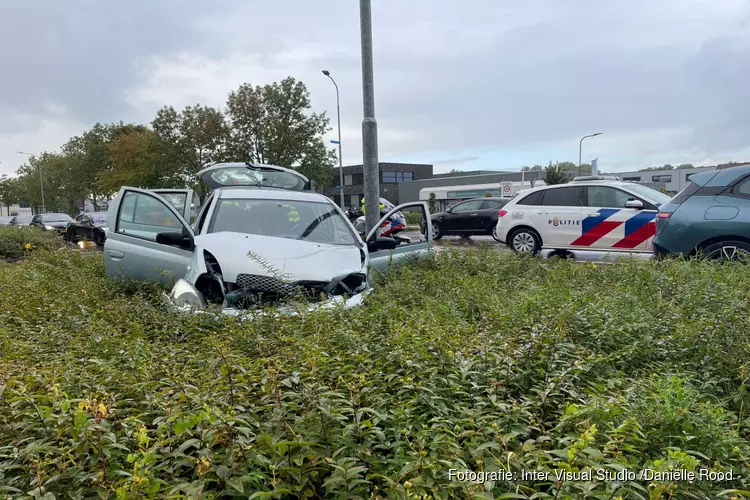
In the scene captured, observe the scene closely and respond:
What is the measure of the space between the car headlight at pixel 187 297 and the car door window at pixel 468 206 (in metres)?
14.0

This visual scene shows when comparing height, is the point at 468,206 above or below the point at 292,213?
above

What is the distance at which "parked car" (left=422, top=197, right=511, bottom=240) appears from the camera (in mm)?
17000

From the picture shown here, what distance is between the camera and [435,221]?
18188mm

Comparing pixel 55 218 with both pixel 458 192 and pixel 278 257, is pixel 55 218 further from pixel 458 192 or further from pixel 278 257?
pixel 458 192

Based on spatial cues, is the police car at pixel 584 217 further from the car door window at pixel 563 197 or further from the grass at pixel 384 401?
the grass at pixel 384 401

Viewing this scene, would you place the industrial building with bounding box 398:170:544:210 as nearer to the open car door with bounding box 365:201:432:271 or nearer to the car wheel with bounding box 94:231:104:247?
the car wheel with bounding box 94:231:104:247

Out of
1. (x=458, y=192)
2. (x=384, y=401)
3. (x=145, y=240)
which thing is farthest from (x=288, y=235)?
(x=458, y=192)

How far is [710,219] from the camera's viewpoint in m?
6.68

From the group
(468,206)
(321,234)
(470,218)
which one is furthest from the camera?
(468,206)

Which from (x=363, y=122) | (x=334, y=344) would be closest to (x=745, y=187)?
(x=363, y=122)

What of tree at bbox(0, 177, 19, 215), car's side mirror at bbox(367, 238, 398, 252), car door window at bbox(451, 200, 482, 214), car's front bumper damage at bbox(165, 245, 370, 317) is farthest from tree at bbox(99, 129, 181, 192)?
tree at bbox(0, 177, 19, 215)

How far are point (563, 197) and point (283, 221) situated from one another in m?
7.08

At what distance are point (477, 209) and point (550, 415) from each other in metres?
15.6

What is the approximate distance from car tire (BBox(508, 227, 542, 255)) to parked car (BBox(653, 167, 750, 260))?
383 centimetres
